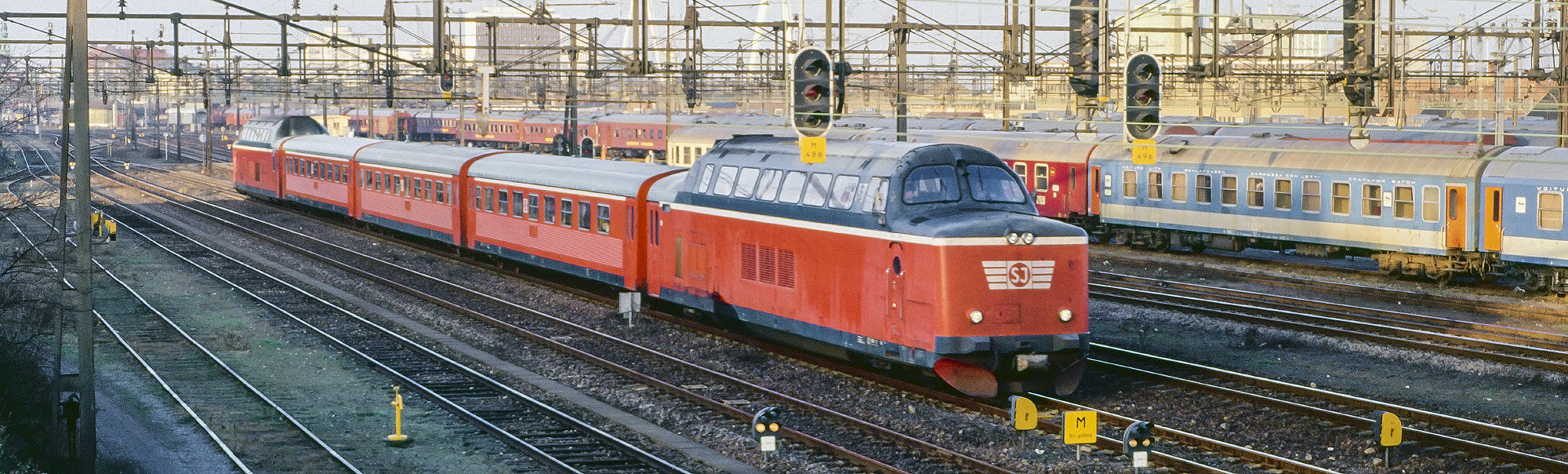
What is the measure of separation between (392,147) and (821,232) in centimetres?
2644

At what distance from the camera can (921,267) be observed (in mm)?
17734

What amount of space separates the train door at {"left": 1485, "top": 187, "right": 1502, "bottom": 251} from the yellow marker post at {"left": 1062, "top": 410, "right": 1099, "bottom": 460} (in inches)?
719

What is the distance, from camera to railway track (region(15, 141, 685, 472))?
16.1 meters

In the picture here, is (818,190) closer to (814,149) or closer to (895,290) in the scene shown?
(814,149)

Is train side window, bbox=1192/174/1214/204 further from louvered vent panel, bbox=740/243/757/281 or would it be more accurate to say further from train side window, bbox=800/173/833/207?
train side window, bbox=800/173/833/207

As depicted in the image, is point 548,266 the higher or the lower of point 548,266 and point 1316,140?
the lower

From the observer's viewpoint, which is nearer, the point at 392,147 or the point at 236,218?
the point at 392,147

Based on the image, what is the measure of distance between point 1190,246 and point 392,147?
22767 millimetres

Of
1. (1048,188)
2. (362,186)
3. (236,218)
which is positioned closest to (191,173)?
(236,218)

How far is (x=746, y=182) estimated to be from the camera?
22.0 metres

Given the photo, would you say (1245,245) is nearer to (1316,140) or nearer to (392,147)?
(1316,140)

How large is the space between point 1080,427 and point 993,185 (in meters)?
4.60

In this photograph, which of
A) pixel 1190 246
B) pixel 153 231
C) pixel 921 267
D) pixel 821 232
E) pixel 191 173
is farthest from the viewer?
pixel 191 173

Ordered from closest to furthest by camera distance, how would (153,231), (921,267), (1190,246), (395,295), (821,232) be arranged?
(921,267), (821,232), (395,295), (1190,246), (153,231)
